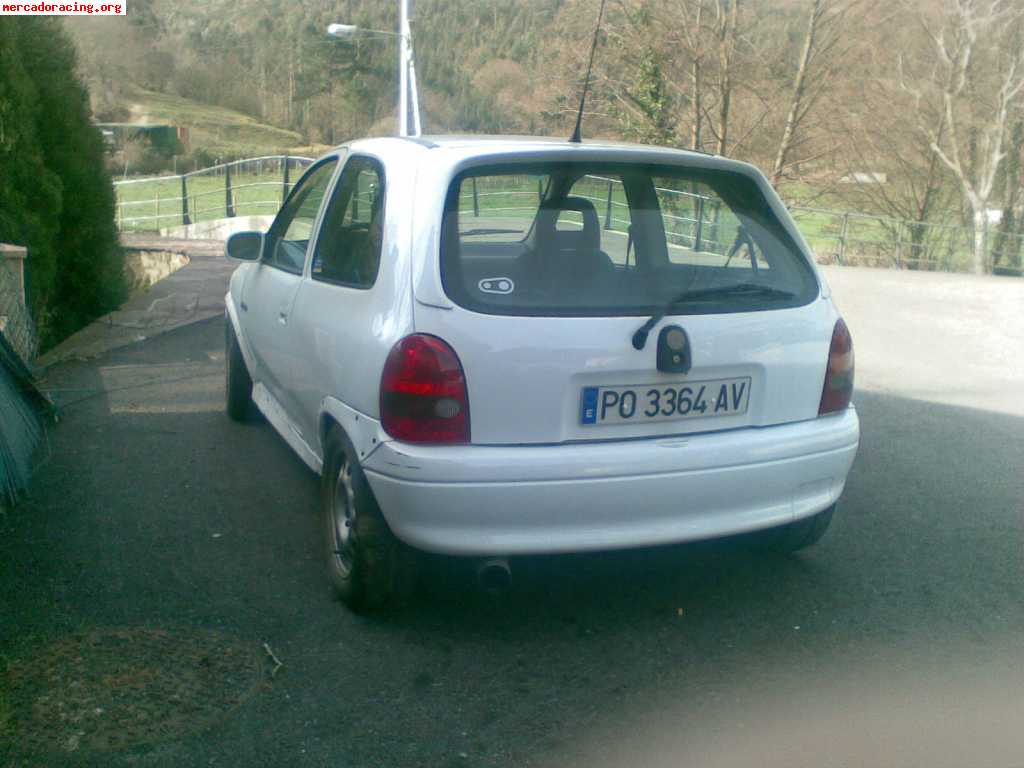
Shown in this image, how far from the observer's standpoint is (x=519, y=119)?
30.5 m

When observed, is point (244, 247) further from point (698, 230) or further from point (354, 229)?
point (698, 230)

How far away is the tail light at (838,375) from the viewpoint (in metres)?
4.02

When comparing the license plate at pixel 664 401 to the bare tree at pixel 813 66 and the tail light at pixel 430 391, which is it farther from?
the bare tree at pixel 813 66

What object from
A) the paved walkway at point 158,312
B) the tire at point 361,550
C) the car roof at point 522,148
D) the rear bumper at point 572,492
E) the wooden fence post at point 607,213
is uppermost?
the car roof at point 522,148

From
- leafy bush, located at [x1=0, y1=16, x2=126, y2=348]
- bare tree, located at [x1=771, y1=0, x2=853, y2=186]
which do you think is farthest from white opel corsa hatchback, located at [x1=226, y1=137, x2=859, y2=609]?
Result: bare tree, located at [x1=771, y1=0, x2=853, y2=186]

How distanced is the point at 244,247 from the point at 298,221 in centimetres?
37

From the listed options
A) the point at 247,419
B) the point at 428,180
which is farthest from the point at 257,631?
the point at 247,419

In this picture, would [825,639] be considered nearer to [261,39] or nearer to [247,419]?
[247,419]

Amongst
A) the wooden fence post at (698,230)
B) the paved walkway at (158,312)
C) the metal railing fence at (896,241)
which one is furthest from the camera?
the metal railing fence at (896,241)

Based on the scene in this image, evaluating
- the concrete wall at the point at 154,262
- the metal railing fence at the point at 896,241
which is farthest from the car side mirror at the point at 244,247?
the metal railing fence at the point at 896,241

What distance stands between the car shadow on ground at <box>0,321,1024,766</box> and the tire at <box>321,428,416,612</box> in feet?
0.38

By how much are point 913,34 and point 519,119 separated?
35.4 ft

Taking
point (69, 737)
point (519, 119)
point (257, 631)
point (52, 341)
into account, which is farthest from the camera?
point (519, 119)

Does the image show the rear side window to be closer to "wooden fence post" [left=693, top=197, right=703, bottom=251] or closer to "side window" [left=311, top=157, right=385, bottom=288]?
"wooden fence post" [left=693, top=197, right=703, bottom=251]
